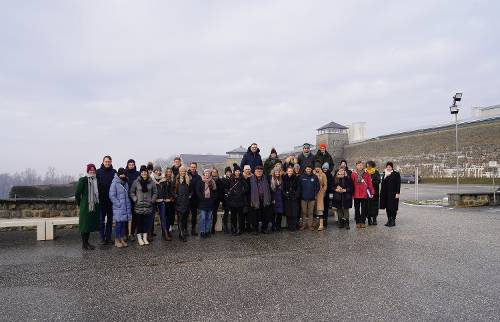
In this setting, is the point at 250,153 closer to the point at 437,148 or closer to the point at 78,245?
the point at 78,245

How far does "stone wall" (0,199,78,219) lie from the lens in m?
9.26

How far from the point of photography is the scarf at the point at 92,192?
6785 mm

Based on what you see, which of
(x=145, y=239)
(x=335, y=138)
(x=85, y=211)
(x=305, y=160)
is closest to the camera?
(x=85, y=211)

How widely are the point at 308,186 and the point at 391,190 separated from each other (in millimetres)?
2301

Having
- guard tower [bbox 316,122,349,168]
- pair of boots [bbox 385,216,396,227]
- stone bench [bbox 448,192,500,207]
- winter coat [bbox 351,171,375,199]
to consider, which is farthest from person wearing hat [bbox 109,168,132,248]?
guard tower [bbox 316,122,349,168]

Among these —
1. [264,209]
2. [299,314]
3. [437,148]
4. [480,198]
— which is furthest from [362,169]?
[437,148]

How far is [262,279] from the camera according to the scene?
15.2ft

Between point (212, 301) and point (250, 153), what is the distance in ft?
17.2

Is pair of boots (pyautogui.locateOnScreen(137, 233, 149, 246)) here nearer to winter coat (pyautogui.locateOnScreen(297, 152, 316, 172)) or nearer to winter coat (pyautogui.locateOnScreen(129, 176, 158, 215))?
winter coat (pyautogui.locateOnScreen(129, 176, 158, 215))

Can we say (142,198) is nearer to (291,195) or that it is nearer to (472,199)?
(291,195)

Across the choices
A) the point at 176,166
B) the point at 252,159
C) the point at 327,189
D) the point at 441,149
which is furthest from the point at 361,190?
the point at 441,149

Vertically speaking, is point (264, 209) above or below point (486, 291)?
above

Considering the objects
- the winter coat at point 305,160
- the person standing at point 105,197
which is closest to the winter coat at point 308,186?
the winter coat at point 305,160

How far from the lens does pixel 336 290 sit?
415 cm
